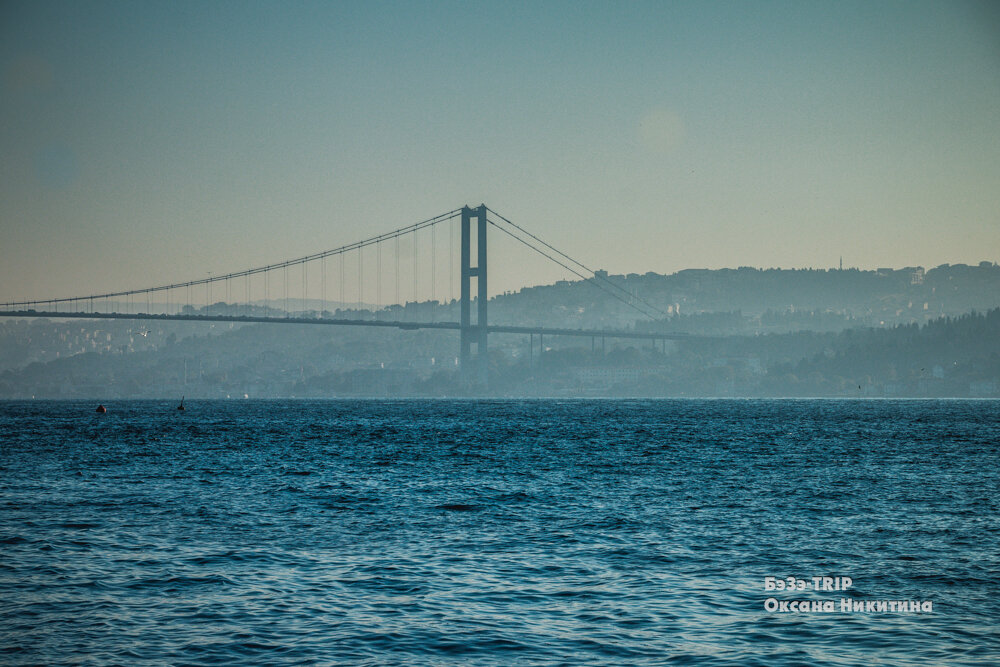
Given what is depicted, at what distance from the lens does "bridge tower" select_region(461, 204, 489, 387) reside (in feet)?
441

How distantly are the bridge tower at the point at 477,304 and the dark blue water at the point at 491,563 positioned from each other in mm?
99819

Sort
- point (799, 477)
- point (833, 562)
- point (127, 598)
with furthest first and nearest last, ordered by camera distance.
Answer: point (799, 477) < point (833, 562) < point (127, 598)

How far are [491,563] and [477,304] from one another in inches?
5273

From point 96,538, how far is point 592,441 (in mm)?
36228

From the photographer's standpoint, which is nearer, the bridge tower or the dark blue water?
the dark blue water

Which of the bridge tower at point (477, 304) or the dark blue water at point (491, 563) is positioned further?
the bridge tower at point (477, 304)

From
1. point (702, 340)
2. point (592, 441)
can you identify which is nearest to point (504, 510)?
point (592, 441)

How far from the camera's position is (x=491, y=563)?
1597 centimetres

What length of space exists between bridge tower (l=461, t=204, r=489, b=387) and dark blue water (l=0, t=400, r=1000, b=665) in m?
99.8

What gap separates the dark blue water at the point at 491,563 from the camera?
11297 mm

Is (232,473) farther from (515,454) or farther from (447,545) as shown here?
(447,545)

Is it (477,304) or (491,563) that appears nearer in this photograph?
(491,563)

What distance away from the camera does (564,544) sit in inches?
698

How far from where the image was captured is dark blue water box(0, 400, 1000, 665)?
11297 millimetres
